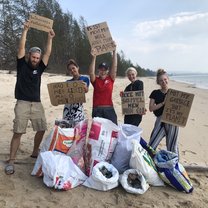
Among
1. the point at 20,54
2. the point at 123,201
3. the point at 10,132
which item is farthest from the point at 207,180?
the point at 10,132

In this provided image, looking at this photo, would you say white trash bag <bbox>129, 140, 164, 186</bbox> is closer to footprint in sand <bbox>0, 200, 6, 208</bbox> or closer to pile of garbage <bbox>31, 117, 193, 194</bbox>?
pile of garbage <bbox>31, 117, 193, 194</bbox>

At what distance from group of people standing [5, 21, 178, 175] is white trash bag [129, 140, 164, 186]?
2.46 feet

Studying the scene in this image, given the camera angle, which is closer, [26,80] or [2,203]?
[2,203]

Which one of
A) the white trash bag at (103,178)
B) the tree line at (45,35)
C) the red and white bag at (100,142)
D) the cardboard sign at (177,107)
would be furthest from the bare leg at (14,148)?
the tree line at (45,35)

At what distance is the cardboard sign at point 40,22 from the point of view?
4.86 meters

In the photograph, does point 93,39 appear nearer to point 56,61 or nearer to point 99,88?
point 99,88

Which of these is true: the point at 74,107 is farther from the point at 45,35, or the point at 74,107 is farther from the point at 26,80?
the point at 45,35

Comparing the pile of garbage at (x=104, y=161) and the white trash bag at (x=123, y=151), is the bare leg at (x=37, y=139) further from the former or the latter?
the white trash bag at (x=123, y=151)

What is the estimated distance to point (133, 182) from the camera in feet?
13.5

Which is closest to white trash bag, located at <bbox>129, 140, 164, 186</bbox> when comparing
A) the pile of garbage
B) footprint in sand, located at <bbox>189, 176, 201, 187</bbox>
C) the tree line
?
the pile of garbage

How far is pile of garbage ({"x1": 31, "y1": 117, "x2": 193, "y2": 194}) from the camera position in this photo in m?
4.03

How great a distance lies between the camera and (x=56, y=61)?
43.3 metres

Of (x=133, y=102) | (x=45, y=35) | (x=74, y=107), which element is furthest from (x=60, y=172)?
(x=45, y=35)

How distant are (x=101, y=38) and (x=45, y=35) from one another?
3345cm
